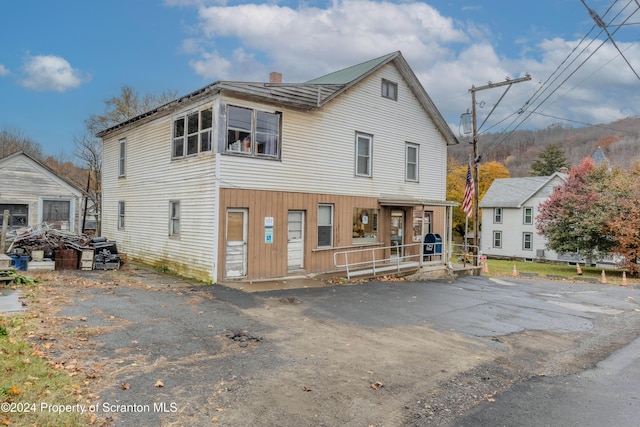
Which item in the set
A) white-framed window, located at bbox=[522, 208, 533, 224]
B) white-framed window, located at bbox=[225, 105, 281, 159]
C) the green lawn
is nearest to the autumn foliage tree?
the green lawn

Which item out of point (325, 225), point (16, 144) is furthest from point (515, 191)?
point (16, 144)

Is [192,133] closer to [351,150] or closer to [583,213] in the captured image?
[351,150]

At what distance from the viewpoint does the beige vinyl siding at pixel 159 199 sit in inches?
491

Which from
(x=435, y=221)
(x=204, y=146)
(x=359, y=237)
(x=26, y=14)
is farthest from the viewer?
(x=26, y=14)

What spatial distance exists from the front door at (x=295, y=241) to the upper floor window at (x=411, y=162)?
608 centimetres

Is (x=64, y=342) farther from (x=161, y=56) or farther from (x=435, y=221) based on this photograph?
(x=161, y=56)

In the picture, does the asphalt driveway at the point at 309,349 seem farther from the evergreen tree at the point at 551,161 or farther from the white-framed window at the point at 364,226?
the evergreen tree at the point at 551,161

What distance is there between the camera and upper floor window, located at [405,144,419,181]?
701 inches

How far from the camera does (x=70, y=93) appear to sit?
49.0m

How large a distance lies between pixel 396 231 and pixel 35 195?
1697 cm

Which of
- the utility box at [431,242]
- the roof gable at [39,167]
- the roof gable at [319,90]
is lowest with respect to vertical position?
the utility box at [431,242]

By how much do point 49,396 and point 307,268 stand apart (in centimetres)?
1010

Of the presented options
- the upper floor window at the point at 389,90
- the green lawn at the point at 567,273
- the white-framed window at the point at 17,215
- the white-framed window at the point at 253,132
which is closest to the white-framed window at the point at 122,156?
the white-framed window at the point at 17,215

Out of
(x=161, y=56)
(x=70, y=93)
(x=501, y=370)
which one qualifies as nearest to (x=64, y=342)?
(x=501, y=370)
